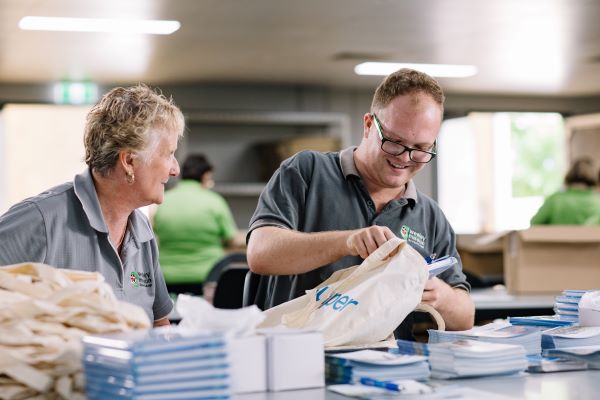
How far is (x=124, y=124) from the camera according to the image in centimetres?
241

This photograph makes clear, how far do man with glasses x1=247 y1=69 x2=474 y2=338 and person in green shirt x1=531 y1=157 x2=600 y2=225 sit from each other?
4274mm

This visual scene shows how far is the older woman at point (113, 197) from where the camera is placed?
2.32 metres

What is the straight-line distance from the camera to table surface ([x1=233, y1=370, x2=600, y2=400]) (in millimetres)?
1615

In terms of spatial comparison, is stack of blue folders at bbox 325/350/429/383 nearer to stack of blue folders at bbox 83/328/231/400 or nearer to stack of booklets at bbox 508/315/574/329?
stack of blue folders at bbox 83/328/231/400

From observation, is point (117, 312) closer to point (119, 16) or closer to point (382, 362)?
point (382, 362)

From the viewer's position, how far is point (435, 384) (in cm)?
172

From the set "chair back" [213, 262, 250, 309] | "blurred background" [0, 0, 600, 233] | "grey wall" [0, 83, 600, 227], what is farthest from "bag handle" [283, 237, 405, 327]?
"grey wall" [0, 83, 600, 227]

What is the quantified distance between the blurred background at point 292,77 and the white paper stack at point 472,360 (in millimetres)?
4307

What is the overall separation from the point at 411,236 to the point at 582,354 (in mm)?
799

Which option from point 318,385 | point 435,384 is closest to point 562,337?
point 435,384

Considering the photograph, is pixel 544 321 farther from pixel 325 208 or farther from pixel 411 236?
pixel 325 208

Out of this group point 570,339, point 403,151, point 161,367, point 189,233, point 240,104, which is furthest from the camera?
point 240,104

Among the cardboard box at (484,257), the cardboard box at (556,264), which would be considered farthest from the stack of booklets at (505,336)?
the cardboard box at (484,257)

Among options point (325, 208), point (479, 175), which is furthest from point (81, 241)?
point (479, 175)
